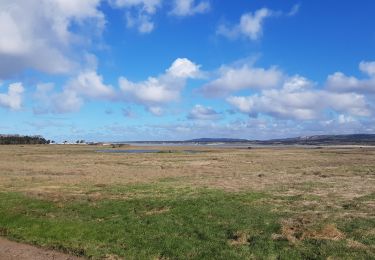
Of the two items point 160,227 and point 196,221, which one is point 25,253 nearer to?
point 160,227

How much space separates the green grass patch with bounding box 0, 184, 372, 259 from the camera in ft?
47.6

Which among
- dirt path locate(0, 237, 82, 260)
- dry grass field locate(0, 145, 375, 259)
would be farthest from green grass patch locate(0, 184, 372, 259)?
dirt path locate(0, 237, 82, 260)

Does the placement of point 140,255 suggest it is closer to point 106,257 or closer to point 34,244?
point 106,257

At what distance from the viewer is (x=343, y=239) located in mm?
15445

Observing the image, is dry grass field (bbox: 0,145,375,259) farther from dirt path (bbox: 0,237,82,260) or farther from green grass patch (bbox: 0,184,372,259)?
dirt path (bbox: 0,237,82,260)

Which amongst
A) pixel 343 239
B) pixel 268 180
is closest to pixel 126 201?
pixel 343 239

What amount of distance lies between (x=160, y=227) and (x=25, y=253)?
187 inches

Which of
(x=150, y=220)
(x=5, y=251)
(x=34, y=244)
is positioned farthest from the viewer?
(x=150, y=220)

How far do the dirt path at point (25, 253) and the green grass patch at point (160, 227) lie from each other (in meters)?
0.45

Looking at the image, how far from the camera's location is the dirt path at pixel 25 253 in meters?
14.3

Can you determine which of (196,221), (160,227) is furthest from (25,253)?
(196,221)

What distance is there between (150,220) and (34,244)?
A: 4.52m

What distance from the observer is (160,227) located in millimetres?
17734

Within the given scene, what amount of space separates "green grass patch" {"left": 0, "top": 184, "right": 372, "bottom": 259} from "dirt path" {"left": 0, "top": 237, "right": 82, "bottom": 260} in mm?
452
